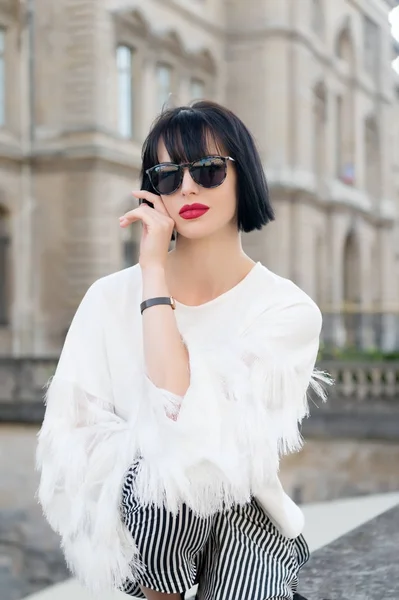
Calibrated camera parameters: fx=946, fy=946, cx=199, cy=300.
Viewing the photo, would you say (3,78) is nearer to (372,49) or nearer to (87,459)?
(372,49)

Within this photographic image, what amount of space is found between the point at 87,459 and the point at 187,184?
21.8 inches

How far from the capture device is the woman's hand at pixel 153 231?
180 centimetres

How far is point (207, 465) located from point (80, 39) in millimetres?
16043

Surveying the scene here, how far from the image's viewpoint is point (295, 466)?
9.28 m

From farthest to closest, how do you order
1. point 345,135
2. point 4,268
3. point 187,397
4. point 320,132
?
point 345,135 < point 320,132 < point 4,268 < point 187,397

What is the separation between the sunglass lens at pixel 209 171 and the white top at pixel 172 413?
0.21 m

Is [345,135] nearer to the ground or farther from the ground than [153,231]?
farther from the ground

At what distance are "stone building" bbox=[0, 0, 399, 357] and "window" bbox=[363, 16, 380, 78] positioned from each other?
0.17 ft

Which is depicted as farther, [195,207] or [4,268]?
[4,268]

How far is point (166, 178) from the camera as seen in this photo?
183 cm

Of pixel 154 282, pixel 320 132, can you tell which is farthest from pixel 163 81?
pixel 154 282

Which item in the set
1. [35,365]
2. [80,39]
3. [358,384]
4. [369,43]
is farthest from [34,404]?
[369,43]

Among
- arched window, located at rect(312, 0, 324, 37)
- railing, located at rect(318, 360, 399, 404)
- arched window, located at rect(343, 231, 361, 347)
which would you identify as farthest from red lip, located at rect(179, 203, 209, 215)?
arched window, located at rect(343, 231, 361, 347)

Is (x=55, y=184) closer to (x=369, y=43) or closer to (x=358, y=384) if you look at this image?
(x=358, y=384)
